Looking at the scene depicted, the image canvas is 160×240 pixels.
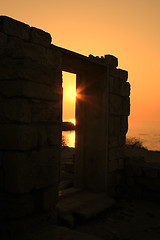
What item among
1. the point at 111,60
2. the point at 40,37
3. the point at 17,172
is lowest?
the point at 17,172

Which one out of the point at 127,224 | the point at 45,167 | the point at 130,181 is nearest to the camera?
the point at 45,167

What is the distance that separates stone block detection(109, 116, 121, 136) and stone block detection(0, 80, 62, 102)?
8.36 feet

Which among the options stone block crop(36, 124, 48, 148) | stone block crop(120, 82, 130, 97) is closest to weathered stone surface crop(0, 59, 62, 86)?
stone block crop(36, 124, 48, 148)

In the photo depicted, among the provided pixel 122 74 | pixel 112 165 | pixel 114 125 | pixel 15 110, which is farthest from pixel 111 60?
pixel 15 110

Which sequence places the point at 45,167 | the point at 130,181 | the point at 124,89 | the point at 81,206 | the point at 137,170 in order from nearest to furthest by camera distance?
the point at 45,167, the point at 81,206, the point at 137,170, the point at 130,181, the point at 124,89

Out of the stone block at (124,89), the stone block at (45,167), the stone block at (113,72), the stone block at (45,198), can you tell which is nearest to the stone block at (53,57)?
the stone block at (45,167)

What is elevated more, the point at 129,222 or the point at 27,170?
the point at 27,170

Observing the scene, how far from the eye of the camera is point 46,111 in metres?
3.39

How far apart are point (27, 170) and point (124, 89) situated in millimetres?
3749

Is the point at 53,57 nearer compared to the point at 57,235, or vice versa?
the point at 57,235

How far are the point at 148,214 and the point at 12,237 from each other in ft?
9.50

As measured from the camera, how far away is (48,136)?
345 cm

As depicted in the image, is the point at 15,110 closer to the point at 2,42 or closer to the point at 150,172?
the point at 2,42

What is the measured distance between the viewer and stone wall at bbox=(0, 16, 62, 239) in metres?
3.08
